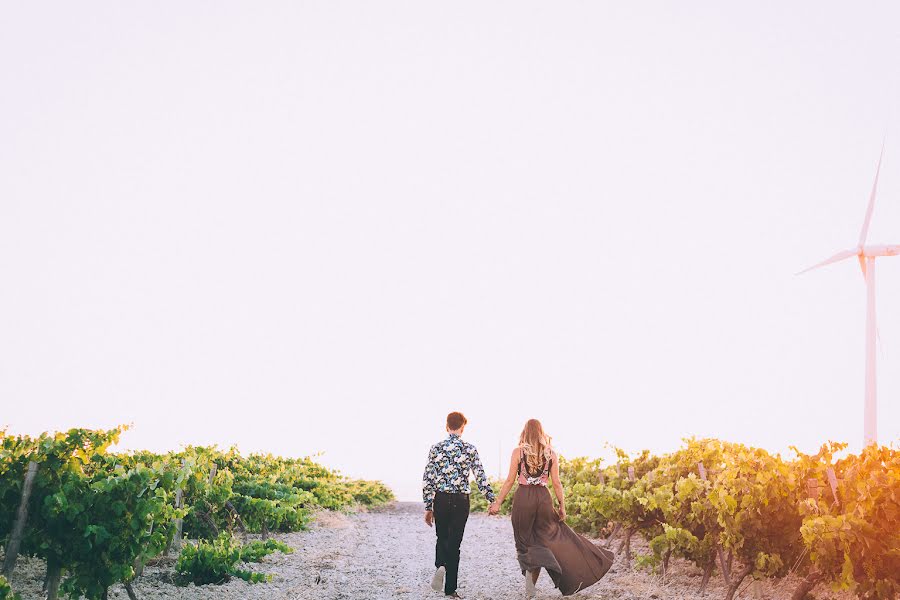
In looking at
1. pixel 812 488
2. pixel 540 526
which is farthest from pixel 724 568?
pixel 540 526

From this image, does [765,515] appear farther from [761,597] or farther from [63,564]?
[63,564]

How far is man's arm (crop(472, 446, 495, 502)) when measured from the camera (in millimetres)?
10141

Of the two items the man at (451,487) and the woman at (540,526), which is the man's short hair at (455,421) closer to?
the man at (451,487)

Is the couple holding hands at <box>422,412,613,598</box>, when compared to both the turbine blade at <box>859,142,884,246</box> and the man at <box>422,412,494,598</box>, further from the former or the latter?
the turbine blade at <box>859,142,884,246</box>

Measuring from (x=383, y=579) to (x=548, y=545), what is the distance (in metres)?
3.61

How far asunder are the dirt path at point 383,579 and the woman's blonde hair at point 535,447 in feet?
6.17

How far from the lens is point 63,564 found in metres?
8.30

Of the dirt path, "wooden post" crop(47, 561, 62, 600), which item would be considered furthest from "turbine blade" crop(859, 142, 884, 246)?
"wooden post" crop(47, 561, 62, 600)

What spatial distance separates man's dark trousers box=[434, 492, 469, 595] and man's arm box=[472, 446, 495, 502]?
1.04 ft

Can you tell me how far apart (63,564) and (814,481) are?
28.2 ft

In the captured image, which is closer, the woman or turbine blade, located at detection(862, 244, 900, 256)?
the woman

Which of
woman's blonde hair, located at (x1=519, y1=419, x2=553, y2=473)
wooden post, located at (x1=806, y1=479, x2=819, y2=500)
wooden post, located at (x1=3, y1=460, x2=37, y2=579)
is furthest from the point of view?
woman's blonde hair, located at (x1=519, y1=419, x2=553, y2=473)

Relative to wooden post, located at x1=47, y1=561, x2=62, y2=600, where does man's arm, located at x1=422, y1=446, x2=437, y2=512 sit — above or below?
above

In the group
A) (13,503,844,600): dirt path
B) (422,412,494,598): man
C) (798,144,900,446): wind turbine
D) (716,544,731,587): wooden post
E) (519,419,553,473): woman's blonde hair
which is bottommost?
(13,503,844,600): dirt path
